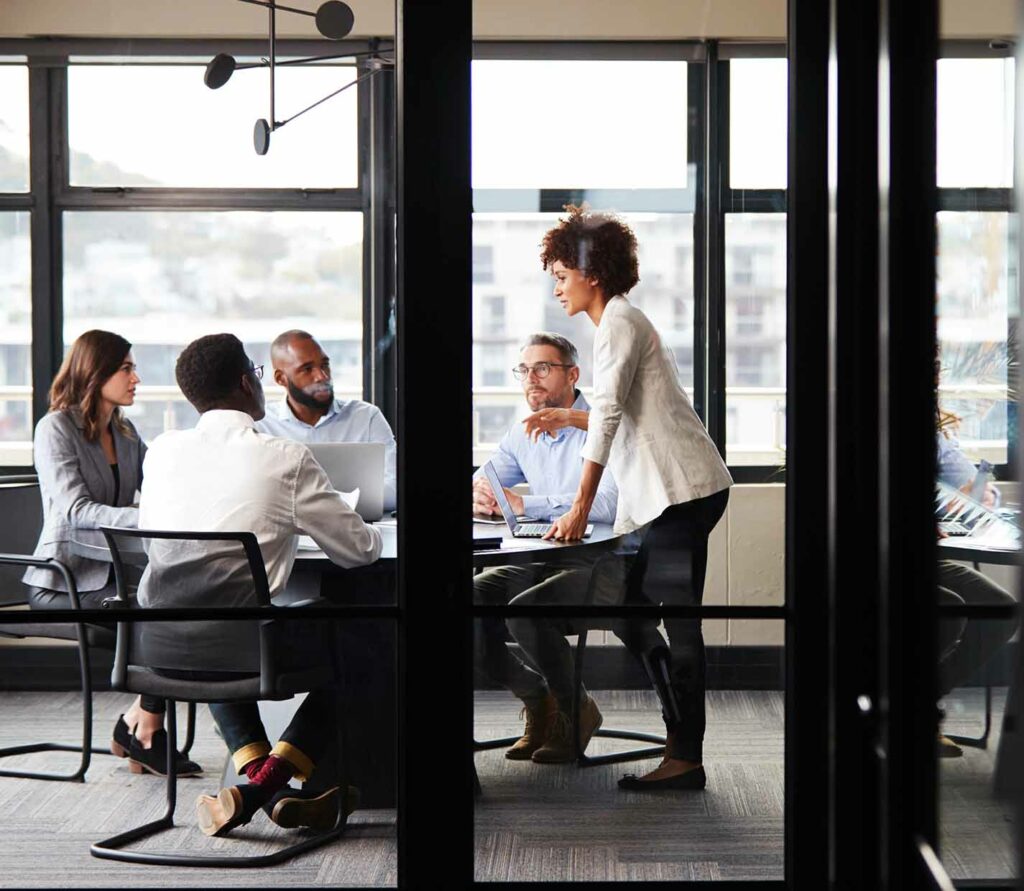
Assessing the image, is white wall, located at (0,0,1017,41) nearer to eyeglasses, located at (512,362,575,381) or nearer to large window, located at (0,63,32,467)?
large window, located at (0,63,32,467)

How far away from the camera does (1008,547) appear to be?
5.49 feet

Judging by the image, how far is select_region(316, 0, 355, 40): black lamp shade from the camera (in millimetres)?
2531

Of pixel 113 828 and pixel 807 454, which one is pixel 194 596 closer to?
pixel 113 828

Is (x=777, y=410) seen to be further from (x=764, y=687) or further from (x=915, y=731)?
(x=915, y=731)

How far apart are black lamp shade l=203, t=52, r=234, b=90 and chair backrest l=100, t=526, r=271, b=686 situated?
893mm

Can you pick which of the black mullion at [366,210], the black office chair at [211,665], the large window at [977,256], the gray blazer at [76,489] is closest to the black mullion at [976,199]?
the large window at [977,256]

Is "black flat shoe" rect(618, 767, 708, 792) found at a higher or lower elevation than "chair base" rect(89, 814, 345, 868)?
higher

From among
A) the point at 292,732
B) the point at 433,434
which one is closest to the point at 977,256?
the point at 433,434

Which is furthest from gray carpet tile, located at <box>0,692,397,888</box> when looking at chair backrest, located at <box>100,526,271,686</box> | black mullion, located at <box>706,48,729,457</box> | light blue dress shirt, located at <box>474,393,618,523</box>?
black mullion, located at <box>706,48,729,457</box>

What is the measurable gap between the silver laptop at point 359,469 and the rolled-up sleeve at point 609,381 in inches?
16.5

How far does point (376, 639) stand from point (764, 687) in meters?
0.80

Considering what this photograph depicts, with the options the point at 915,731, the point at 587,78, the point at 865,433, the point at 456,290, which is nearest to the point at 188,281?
the point at 456,290

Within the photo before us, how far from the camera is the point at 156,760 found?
260 cm

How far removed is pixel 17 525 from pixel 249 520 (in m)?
0.45
